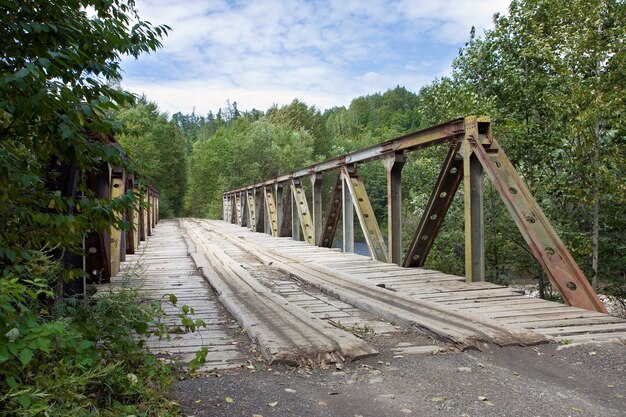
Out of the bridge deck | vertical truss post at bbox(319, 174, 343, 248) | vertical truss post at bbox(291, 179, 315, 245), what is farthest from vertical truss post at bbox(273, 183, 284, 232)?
the bridge deck

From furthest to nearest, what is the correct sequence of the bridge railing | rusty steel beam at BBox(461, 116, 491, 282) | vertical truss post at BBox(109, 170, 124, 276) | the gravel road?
1. vertical truss post at BBox(109, 170, 124, 276)
2. rusty steel beam at BBox(461, 116, 491, 282)
3. the bridge railing
4. the gravel road

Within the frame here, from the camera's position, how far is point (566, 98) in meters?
8.62

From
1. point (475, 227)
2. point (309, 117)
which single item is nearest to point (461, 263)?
point (475, 227)

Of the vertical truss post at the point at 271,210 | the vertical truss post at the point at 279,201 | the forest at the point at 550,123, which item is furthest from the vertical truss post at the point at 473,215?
the vertical truss post at the point at 271,210

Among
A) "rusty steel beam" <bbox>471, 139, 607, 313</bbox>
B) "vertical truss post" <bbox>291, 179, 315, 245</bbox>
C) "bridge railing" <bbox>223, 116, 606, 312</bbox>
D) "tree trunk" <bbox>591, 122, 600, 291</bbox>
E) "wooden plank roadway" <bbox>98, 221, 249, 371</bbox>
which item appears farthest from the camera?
"vertical truss post" <bbox>291, 179, 315, 245</bbox>

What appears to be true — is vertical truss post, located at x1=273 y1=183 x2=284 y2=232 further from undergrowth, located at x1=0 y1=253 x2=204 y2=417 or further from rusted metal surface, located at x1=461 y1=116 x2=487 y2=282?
undergrowth, located at x1=0 y1=253 x2=204 y2=417

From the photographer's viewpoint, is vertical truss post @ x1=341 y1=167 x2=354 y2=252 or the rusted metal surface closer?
the rusted metal surface

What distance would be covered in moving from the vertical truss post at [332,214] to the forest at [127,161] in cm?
365

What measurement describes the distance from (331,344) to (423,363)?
577 millimetres

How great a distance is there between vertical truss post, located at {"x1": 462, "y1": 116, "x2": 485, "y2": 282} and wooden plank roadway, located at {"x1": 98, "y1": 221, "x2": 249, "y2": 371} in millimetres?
2801

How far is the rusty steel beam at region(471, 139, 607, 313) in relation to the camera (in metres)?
4.09

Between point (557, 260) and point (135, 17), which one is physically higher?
point (135, 17)

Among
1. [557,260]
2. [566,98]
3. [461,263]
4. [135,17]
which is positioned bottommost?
[461,263]

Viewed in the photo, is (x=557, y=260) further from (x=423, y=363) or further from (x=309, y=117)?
(x=309, y=117)
